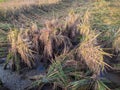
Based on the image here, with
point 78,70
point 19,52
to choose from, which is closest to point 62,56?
point 78,70

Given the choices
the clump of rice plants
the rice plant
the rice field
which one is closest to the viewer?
the clump of rice plants

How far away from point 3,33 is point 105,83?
3.34 m

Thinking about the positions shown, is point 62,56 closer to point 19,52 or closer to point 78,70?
point 78,70

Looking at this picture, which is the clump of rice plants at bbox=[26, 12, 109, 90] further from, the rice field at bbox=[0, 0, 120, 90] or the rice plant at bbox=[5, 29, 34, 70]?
the rice plant at bbox=[5, 29, 34, 70]

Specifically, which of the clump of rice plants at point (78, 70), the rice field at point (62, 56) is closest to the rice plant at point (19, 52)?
the rice field at point (62, 56)

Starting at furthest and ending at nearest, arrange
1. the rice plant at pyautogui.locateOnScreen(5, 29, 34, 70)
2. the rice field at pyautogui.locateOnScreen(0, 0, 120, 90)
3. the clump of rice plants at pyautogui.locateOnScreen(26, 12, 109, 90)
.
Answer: the rice plant at pyautogui.locateOnScreen(5, 29, 34, 70) < the rice field at pyautogui.locateOnScreen(0, 0, 120, 90) < the clump of rice plants at pyautogui.locateOnScreen(26, 12, 109, 90)

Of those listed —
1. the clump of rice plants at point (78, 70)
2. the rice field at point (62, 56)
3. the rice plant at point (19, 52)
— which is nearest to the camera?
the clump of rice plants at point (78, 70)

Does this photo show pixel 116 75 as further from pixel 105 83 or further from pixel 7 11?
pixel 7 11

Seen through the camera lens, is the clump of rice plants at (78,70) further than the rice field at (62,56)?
No

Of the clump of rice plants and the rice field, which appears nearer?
the clump of rice plants

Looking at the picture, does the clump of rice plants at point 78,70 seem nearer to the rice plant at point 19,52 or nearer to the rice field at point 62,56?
the rice field at point 62,56

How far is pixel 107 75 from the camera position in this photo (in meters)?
5.48

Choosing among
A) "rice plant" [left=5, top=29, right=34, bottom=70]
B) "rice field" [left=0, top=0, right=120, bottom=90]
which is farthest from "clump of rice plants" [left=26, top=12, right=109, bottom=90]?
"rice plant" [left=5, top=29, right=34, bottom=70]

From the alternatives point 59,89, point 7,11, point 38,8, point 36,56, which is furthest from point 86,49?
point 38,8
